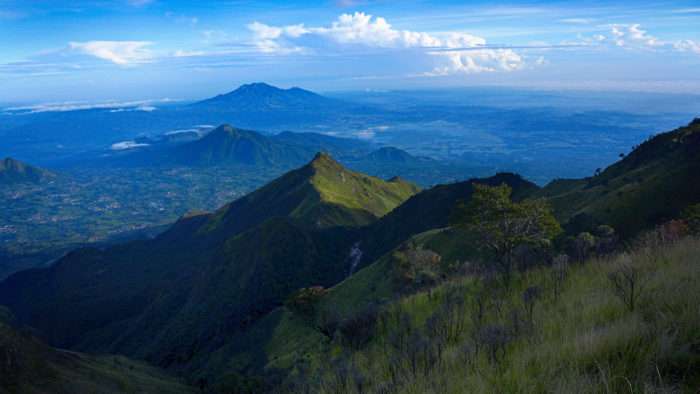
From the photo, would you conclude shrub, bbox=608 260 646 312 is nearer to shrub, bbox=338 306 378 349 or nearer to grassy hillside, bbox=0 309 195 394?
shrub, bbox=338 306 378 349

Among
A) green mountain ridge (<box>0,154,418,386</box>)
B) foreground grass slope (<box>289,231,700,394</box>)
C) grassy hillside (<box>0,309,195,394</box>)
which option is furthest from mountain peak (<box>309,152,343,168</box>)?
foreground grass slope (<box>289,231,700,394</box>)

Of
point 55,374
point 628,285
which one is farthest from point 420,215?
point 628,285

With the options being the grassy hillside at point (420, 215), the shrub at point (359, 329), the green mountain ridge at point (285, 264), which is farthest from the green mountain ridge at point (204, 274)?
the shrub at point (359, 329)

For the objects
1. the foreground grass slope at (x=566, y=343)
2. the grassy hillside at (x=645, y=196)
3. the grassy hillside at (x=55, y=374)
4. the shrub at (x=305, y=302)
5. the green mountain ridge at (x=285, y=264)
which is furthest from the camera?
the shrub at (x=305, y=302)

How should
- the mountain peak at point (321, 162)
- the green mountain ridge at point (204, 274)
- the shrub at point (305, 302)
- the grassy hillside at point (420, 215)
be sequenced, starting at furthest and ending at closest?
the mountain peak at point (321, 162)
the grassy hillside at point (420, 215)
the green mountain ridge at point (204, 274)
the shrub at point (305, 302)

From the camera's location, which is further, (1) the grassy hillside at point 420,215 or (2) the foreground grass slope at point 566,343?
(1) the grassy hillside at point 420,215

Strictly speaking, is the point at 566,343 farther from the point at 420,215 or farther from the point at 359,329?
the point at 420,215

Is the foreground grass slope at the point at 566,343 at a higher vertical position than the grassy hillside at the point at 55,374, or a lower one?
higher

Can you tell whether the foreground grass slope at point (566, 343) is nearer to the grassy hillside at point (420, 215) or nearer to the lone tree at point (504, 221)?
the lone tree at point (504, 221)
